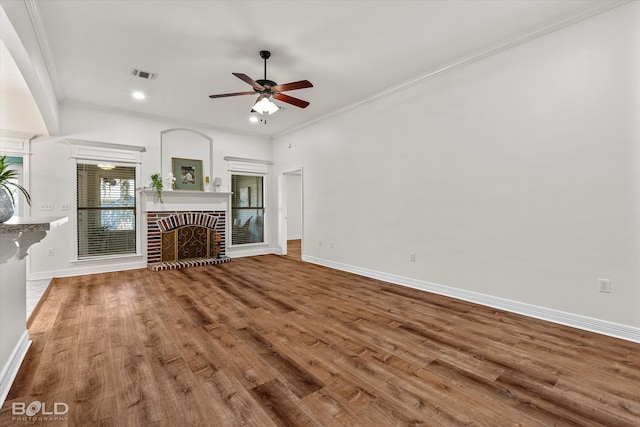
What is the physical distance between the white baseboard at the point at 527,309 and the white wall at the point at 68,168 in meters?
4.96

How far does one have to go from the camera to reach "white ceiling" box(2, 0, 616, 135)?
2758mm

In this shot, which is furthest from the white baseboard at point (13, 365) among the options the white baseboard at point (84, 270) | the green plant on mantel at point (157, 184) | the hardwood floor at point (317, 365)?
the green plant on mantel at point (157, 184)

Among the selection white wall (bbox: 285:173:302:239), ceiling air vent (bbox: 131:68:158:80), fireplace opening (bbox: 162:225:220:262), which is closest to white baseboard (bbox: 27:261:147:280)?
fireplace opening (bbox: 162:225:220:262)

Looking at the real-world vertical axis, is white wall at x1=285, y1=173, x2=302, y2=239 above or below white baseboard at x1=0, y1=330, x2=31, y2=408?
Answer: above

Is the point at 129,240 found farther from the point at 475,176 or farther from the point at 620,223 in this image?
the point at 620,223

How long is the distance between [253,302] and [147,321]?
3.68 ft

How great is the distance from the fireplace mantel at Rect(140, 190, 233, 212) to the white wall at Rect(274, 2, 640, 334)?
347cm

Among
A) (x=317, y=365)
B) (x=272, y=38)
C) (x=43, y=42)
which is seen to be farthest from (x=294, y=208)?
(x=317, y=365)

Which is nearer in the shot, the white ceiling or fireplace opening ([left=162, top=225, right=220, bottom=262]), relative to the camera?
the white ceiling

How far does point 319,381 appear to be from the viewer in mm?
1959

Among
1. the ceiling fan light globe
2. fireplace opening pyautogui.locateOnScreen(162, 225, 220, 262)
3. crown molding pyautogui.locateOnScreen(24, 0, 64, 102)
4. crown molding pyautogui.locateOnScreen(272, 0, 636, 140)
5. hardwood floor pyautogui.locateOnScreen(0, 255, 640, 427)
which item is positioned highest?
crown molding pyautogui.locateOnScreen(272, 0, 636, 140)

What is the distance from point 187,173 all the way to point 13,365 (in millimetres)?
4762

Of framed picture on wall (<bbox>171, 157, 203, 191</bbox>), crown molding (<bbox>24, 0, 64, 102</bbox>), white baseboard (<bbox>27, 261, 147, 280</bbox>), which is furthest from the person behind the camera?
framed picture on wall (<bbox>171, 157, 203, 191</bbox>)

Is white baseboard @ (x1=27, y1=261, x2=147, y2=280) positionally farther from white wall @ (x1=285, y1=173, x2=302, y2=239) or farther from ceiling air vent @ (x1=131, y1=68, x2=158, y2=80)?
white wall @ (x1=285, y1=173, x2=302, y2=239)
